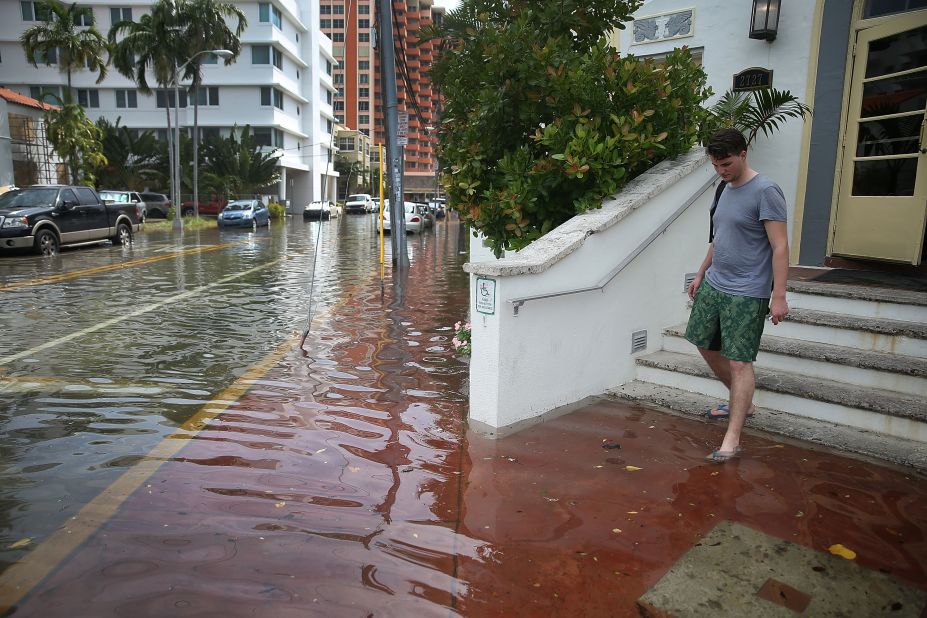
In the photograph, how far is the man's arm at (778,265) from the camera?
3.73 meters

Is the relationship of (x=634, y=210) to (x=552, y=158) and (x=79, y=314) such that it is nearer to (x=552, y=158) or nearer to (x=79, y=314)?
(x=552, y=158)

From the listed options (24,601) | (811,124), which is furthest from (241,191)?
(24,601)

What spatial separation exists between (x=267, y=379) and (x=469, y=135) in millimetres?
2711

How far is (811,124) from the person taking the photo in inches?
306

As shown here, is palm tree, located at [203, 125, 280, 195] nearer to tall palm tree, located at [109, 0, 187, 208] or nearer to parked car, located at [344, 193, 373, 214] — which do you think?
parked car, located at [344, 193, 373, 214]

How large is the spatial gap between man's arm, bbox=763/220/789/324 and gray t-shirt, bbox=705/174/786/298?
59mm

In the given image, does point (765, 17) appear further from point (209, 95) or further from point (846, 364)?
point (209, 95)

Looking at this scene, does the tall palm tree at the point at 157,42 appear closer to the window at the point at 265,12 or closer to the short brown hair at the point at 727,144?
the window at the point at 265,12

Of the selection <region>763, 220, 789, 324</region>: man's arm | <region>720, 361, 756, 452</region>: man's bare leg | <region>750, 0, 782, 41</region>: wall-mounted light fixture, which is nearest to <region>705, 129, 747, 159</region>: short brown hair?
<region>763, 220, 789, 324</region>: man's arm

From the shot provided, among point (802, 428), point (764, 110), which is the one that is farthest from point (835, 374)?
point (764, 110)

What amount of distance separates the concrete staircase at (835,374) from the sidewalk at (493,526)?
9.0 inches

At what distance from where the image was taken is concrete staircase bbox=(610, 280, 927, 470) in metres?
4.09

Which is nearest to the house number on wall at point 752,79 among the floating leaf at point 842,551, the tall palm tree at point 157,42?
the floating leaf at point 842,551

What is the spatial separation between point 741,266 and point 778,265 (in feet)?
0.79
